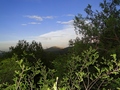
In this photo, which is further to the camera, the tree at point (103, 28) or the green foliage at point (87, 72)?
the tree at point (103, 28)

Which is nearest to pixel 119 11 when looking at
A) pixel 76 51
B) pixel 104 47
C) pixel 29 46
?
pixel 104 47

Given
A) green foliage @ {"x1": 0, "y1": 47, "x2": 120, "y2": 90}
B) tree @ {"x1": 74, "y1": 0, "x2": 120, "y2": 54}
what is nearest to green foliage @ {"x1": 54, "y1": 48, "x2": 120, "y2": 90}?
green foliage @ {"x1": 0, "y1": 47, "x2": 120, "y2": 90}

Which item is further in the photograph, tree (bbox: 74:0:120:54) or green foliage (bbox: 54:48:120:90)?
tree (bbox: 74:0:120:54)

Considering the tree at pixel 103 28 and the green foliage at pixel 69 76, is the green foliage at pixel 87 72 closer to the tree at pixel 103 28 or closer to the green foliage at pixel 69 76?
the green foliage at pixel 69 76

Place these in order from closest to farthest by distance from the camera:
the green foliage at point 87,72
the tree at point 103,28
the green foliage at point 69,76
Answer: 1. the green foliage at point 69,76
2. the green foliage at point 87,72
3. the tree at point 103,28

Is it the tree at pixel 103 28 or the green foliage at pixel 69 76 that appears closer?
the green foliage at pixel 69 76

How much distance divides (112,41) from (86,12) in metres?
5.42

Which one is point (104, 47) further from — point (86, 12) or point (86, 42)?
point (86, 12)

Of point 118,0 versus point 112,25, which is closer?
point 112,25

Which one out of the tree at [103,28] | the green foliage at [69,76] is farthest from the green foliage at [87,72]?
the tree at [103,28]

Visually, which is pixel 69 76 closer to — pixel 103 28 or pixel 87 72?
pixel 87 72

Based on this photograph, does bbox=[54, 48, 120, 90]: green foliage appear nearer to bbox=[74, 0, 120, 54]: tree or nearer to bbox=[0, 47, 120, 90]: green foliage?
bbox=[0, 47, 120, 90]: green foliage

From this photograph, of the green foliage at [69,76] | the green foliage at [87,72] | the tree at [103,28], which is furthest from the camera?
the tree at [103,28]

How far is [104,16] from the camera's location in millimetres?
24500
